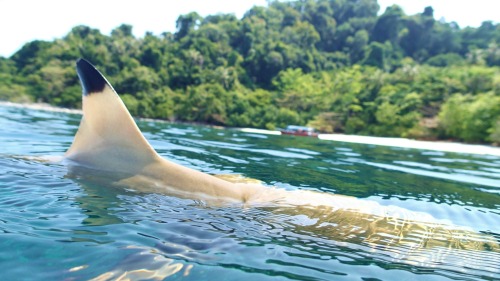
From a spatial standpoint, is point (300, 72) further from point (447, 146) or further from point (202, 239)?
point (202, 239)

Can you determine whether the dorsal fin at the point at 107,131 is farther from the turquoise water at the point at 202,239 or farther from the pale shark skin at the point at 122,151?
the turquoise water at the point at 202,239

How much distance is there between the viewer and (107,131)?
134 inches

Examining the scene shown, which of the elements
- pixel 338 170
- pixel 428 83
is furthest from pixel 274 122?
pixel 338 170

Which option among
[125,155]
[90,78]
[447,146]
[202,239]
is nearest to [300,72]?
[447,146]

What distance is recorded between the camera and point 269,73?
66375mm

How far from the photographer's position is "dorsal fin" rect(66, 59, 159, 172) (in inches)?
127

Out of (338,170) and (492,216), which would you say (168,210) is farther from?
(338,170)

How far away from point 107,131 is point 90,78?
457 mm

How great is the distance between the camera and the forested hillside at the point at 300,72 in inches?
1289

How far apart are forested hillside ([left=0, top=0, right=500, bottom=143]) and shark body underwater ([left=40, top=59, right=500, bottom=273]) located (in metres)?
24.5

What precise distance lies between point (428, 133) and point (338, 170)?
2471 centimetres

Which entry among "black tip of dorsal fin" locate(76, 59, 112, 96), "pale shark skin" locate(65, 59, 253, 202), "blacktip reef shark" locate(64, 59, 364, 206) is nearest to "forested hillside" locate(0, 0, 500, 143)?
"blacktip reef shark" locate(64, 59, 364, 206)

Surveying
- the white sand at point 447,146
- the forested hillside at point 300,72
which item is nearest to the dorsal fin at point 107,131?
the white sand at point 447,146

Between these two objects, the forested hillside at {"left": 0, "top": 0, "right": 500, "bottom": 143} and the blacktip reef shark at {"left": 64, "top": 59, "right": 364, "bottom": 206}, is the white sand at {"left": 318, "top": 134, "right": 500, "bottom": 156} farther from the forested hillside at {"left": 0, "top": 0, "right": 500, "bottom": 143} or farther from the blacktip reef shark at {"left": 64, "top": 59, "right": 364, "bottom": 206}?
the blacktip reef shark at {"left": 64, "top": 59, "right": 364, "bottom": 206}
